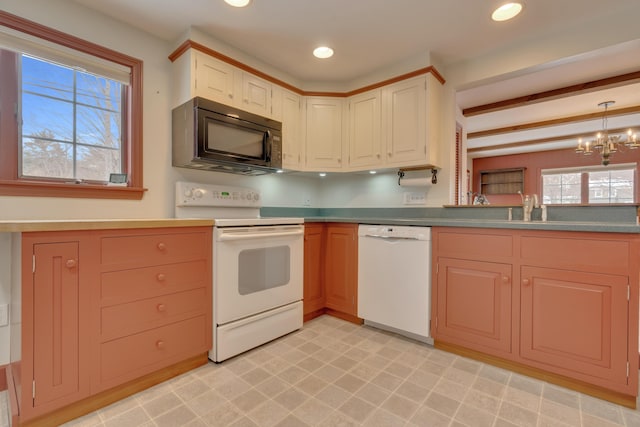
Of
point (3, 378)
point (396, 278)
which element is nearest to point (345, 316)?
point (396, 278)

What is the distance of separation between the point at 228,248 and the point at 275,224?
1.35ft

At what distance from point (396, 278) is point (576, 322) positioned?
1.06 metres

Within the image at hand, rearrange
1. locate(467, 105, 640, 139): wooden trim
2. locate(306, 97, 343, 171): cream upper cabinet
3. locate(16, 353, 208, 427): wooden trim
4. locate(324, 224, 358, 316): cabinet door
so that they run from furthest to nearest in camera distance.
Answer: locate(467, 105, 640, 139): wooden trim
locate(306, 97, 343, 171): cream upper cabinet
locate(324, 224, 358, 316): cabinet door
locate(16, 353, 208, 427): wooden trim

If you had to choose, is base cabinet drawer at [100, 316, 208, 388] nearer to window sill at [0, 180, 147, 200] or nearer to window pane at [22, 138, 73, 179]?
window sill at [0, 180, 147, 200]

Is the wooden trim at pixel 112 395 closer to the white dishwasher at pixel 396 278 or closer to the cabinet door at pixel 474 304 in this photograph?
the white dishwasher at pixel 396 278

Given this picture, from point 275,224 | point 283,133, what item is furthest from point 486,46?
point 275,224

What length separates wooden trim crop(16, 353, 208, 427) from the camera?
131 cm

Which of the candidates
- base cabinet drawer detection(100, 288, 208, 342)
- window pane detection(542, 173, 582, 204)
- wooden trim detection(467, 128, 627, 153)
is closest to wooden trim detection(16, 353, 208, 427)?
base cabinet drawer detection(100, 288, 208, 342)

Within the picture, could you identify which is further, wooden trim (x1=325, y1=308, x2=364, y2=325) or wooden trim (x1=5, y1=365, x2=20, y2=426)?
wooden trim (x1=325, y1=308, x2=364, y2=325)

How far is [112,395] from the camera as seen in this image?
1.49 metres

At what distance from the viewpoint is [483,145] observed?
20.2 ft

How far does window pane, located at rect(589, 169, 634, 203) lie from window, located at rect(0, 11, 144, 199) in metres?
7.96

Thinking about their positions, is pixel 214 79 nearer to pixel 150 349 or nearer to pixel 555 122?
pixel 150 349

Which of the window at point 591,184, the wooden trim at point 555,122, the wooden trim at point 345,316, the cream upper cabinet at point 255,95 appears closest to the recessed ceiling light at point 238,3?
the cream upper cabinet at point 255,95
